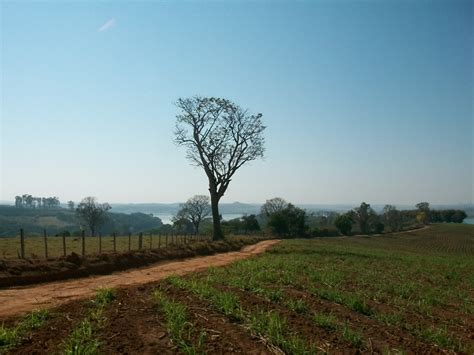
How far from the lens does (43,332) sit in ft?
25.8

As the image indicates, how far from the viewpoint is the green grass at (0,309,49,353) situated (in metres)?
7.27

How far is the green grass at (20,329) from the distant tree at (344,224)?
9314 cm

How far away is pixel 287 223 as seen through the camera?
258ft

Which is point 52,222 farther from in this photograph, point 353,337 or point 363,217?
point 353,337

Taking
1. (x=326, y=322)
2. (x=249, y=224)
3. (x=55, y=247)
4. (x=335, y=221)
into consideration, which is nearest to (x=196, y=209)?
(x=249, y=224)

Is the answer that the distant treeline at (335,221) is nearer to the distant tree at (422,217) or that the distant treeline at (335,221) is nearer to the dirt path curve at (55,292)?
the distant tree at (422,217)

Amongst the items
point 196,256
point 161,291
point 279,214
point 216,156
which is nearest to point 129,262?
point 196,256

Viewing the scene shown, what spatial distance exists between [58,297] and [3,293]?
2.66 metres

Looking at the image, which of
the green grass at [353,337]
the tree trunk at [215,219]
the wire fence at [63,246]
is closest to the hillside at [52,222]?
the tree trunk at [215,219]

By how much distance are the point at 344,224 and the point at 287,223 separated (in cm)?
2446

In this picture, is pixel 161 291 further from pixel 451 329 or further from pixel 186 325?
pixel 451 329

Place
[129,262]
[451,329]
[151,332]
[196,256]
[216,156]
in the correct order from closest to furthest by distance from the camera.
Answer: [151,332], [451,329], [129,262], [196,256], [216,156]

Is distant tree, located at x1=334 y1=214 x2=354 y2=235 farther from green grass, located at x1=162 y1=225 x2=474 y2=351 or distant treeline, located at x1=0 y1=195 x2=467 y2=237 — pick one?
green grass, located at x1=162 y1=225 x2=474 y2=351

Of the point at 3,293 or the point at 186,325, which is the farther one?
the point at 3,293
